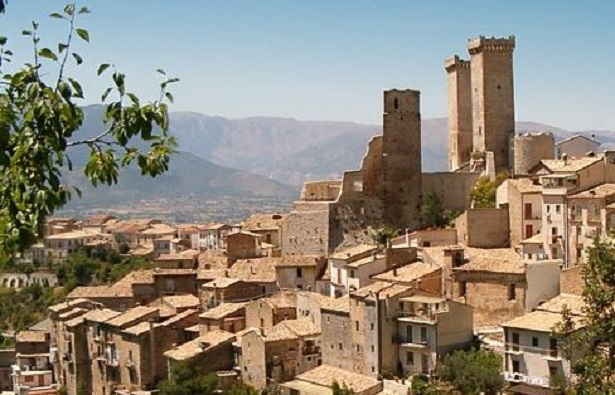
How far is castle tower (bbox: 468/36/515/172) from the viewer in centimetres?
4291

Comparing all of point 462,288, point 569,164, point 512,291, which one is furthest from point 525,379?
point 569,164

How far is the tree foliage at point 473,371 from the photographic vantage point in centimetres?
2706

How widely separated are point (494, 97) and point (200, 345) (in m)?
17.1

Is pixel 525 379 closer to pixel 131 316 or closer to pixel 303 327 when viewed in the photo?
pixel 303 327

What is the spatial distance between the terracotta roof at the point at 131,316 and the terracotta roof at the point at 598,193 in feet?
54.7

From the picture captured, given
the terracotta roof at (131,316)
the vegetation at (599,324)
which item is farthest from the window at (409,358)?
the vegetation at (599,324)

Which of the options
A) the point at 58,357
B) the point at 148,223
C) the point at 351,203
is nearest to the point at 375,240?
the point at 351,203

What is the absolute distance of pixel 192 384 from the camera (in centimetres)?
3278

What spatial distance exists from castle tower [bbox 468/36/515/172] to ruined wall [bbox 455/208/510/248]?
684 cm

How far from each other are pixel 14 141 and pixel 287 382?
26.9 meters

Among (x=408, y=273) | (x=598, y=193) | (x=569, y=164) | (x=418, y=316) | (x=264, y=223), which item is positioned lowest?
(x=418, y=316)

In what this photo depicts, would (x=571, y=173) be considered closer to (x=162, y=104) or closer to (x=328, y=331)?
(x=328, y=331)

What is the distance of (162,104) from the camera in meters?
6.30

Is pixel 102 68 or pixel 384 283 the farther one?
pixel 384 283
